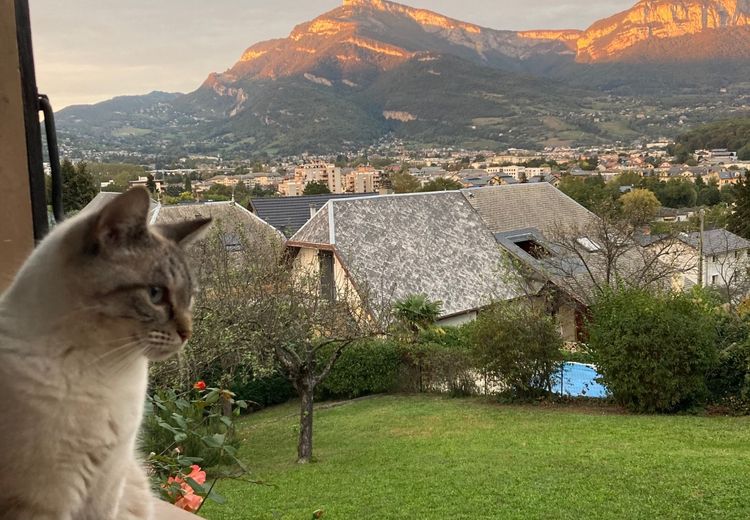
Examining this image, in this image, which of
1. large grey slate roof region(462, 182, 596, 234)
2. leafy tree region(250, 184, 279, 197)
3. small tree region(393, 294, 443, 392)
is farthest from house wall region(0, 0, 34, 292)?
leafy tree region(250, 184, 279, 197)

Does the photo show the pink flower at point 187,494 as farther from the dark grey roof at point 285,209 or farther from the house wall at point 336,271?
the dark grey roof at point 285,209

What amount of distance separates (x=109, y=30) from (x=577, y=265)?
13660 millimetres

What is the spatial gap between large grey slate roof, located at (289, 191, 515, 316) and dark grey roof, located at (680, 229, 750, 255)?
510cm

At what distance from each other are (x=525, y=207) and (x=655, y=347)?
43.6 feet

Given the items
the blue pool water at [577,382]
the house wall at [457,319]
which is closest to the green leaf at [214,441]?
the blue pool water at [577,382]

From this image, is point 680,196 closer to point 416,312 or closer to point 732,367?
point 416,312

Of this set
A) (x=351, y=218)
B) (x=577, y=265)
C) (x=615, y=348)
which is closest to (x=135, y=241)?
(x=615, y=348)

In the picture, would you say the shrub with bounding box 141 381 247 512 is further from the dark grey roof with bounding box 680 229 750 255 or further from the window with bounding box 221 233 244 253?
the dark grey roof with bounding box 680 229 750 255

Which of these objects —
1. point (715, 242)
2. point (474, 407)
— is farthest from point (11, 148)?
point (715, 242)

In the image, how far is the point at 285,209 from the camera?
23406 mm

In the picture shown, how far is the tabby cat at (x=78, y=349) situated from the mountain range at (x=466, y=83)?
3786 centimetres

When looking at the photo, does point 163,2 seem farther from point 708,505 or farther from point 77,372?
point 708,505

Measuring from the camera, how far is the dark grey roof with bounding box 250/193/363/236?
22.5 m

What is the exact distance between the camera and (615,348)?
970 centimetres
